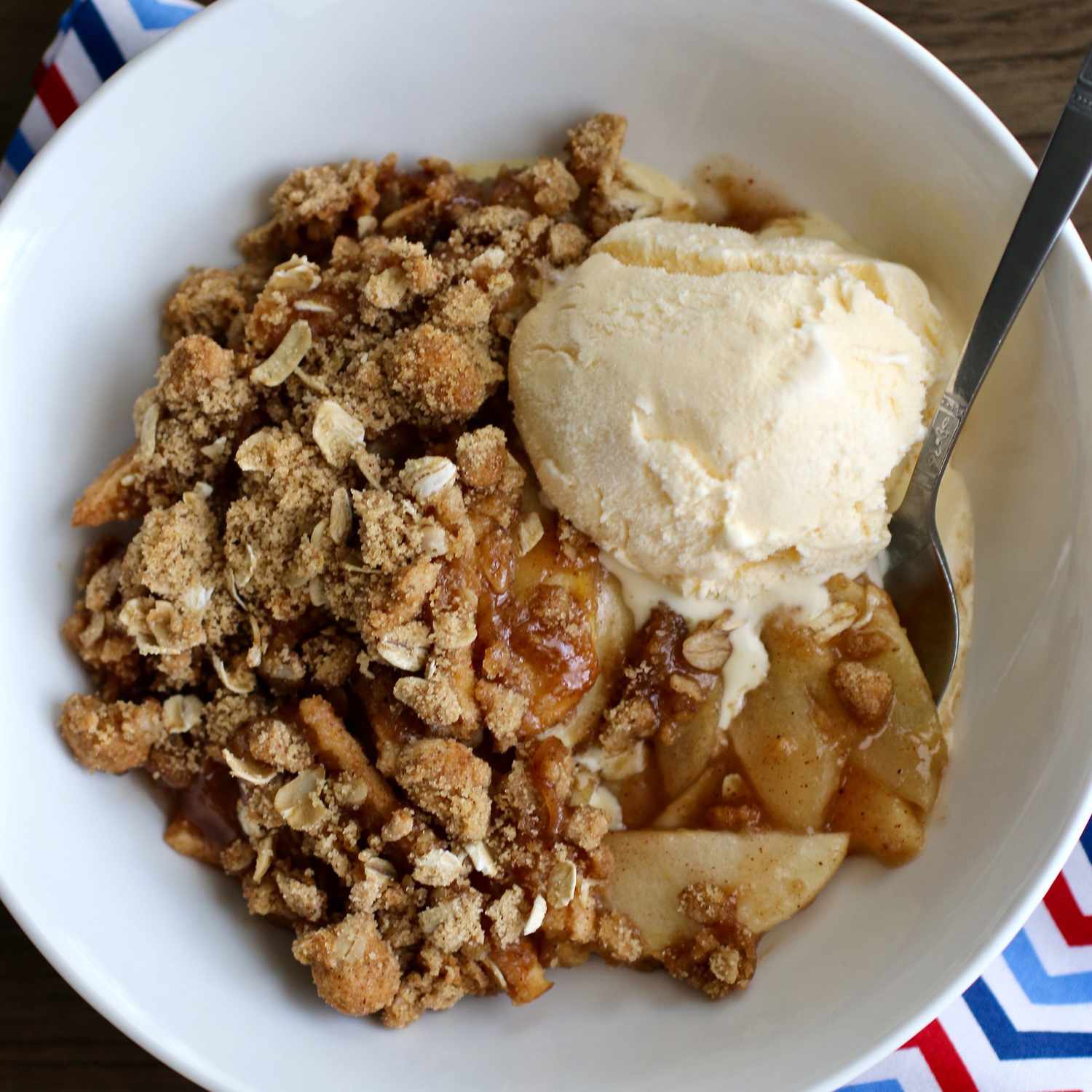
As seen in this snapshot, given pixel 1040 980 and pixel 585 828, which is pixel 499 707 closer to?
pixel 585 828

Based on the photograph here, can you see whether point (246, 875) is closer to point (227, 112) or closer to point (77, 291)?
point (77, 291)

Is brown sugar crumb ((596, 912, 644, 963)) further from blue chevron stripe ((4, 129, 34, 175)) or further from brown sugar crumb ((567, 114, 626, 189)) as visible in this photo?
blue chevron stripe ((4, 129, 34, 175))

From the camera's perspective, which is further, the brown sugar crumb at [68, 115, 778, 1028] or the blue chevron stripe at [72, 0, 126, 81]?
the blue chevron stripe at [72, 0, 126, 81]

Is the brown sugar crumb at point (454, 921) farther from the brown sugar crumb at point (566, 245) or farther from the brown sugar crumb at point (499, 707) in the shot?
the brown sugar crumb at point (566, 245)

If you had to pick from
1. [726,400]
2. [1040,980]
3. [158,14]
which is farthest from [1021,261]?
[158,14]

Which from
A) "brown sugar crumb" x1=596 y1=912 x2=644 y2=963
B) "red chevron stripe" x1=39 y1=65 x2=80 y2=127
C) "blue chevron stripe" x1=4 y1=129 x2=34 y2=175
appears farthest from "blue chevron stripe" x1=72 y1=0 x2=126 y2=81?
"brown sugar crumb" x1=596 y1=912 x2=644 y2=963

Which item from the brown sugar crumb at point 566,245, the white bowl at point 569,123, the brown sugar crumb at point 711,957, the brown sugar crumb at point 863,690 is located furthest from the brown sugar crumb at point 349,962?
the brown sugar crumb at point 566,245

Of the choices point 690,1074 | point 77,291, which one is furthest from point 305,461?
point 690,1074
